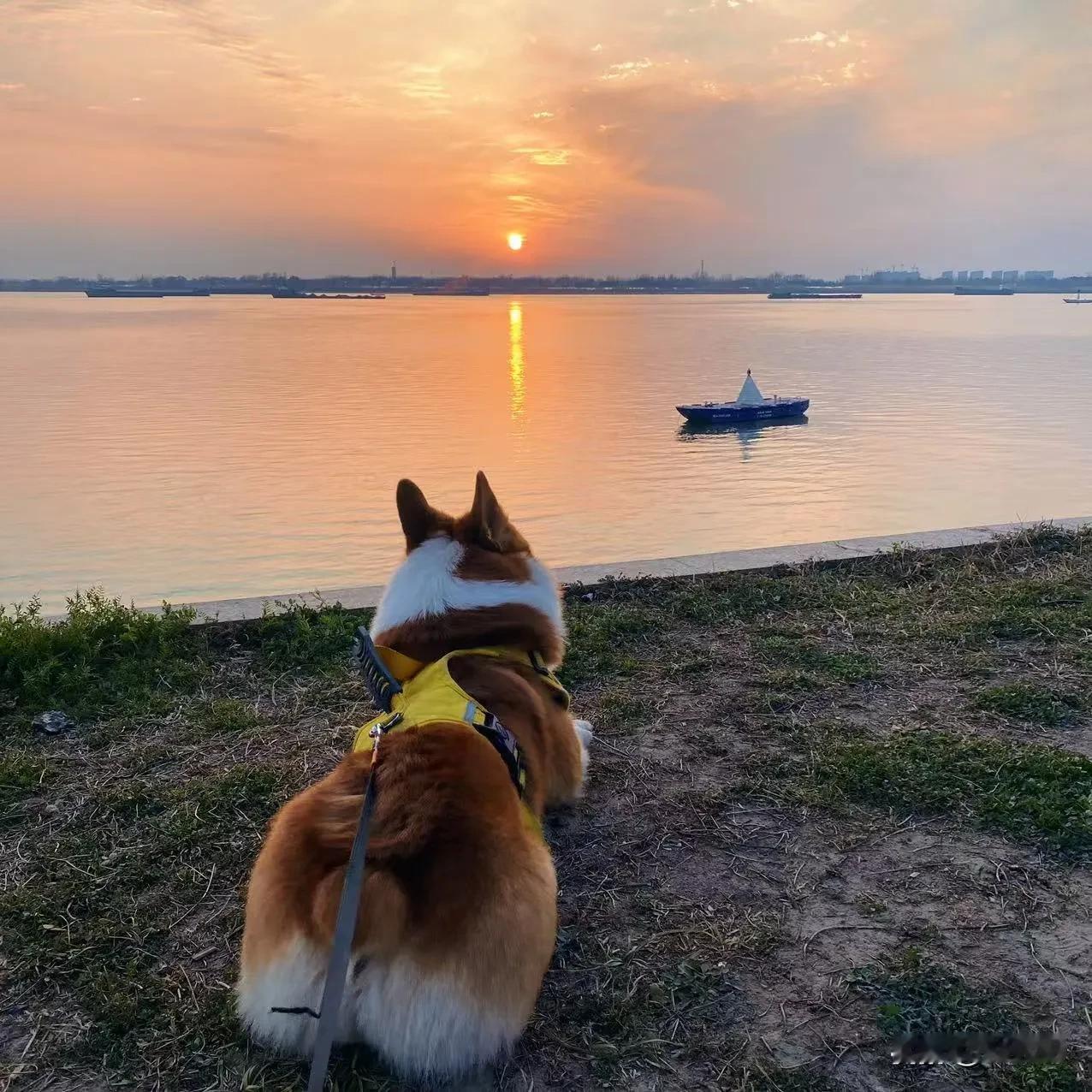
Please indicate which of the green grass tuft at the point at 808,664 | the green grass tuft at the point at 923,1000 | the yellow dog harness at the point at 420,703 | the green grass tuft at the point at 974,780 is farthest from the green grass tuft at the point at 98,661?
the green grass tuft at the point at 923,1000

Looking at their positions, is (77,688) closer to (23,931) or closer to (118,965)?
(23,931)

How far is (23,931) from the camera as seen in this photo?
3.09 m

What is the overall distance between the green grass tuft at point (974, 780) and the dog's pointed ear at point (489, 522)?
1.75 meters

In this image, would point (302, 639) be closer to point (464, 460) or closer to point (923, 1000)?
point (923, 1000)

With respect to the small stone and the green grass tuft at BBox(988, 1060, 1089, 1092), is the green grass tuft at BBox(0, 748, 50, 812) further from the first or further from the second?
the green grass tuft at BBox(988, 1060, 1089, 1092)

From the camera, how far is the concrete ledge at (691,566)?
601cm

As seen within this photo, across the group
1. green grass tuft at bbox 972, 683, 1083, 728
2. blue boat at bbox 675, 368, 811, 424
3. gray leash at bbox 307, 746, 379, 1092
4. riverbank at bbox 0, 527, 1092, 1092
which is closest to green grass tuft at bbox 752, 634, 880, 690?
riverbank at bbox 0, 527, 1092, 1092

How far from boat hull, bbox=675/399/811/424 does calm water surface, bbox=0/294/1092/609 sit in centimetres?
73

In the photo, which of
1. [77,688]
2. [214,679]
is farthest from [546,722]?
[77,688]

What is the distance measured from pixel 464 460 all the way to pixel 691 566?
14240 mm

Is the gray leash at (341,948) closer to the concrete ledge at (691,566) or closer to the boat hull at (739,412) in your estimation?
the concrete ledge at (691,566)

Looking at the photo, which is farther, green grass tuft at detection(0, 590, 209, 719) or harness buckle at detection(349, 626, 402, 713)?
green grass tuft at detection(0, 590, 209, 719)

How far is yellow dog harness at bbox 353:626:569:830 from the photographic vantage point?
2855 millimetres

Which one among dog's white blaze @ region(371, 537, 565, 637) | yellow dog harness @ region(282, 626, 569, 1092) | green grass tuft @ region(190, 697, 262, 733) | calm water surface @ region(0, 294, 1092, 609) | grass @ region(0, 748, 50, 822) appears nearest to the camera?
yellow dog harness @ region(282, 626, 569, 1092)
